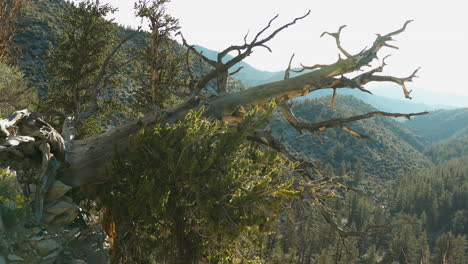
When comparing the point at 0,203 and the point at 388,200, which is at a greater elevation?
the point at 0,203

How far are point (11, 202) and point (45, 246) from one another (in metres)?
0.63

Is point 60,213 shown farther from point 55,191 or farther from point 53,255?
point 53,255

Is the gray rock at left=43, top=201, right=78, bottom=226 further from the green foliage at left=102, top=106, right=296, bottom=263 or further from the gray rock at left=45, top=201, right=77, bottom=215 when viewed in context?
the green foliage at left=102, top=106, right=296, bottom=263

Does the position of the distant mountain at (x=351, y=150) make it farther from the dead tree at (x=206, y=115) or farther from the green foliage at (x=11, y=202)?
the green foliage at (x=11, y=202)

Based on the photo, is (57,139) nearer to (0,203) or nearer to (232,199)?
(0,203)

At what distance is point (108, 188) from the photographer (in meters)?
5.18

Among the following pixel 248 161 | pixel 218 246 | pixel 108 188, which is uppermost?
pixel 248 161

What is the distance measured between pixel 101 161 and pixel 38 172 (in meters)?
1.05

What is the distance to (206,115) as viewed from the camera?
20.5ft

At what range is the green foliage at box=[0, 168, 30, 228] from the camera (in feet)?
12.4

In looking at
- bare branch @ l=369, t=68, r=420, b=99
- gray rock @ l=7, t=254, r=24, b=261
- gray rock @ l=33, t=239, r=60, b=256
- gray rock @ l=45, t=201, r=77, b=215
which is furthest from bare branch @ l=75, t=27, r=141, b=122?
bare branch @ l=369, t=68, r=420, b=99

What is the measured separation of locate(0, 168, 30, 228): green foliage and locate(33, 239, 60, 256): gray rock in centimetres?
33

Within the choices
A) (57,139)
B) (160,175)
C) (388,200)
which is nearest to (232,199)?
(160,175)

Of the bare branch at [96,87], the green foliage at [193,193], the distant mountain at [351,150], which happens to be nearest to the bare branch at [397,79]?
the green foliage at [193,193]
